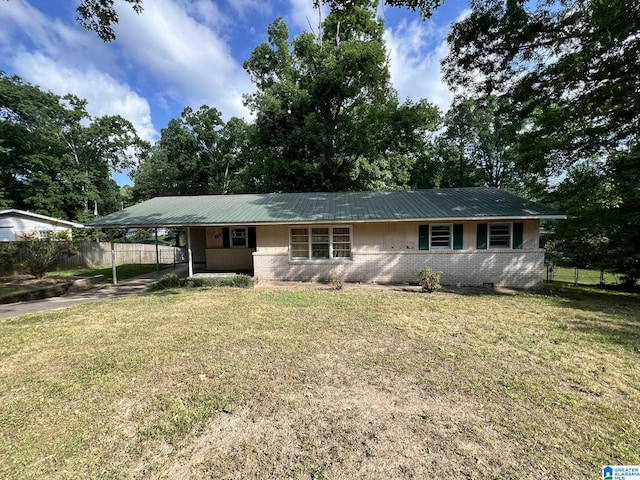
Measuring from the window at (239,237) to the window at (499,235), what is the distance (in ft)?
35.4

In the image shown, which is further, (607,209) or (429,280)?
(607,209)

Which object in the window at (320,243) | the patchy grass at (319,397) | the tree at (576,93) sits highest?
the tree at (576,93)

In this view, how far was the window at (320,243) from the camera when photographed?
460 inches

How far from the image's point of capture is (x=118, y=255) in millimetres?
20938

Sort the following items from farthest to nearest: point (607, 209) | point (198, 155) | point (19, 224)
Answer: point (198, 155), point (19, 224), point (607, 209)

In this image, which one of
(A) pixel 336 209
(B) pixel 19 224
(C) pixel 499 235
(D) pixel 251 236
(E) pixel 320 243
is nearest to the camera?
(C) pixel 499 235

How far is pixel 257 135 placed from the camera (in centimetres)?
2183

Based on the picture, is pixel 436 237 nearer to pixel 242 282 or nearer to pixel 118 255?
pixel 242 282

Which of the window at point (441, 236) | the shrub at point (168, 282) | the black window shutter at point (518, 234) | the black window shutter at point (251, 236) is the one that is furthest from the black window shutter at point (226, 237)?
the black window shutter at point (518, 234)

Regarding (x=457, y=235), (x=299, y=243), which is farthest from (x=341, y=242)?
(x=457, y=235)

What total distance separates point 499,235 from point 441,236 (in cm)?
216

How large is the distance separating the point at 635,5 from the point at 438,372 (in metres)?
11.4

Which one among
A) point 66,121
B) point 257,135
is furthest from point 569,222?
point 66,121

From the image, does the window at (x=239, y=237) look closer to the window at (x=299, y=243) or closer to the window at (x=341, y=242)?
the window at (x=299, y=243)
